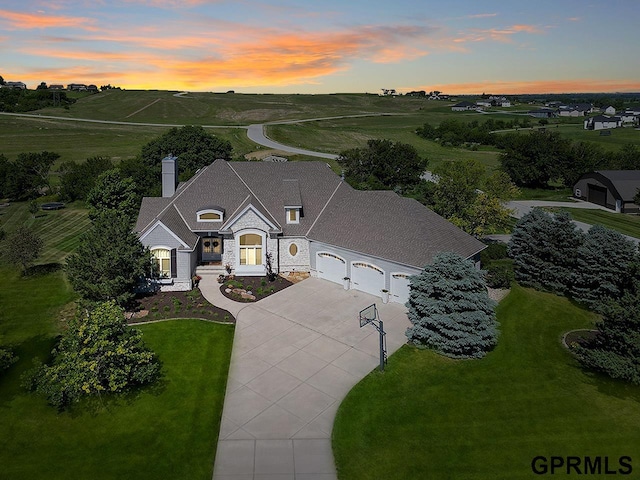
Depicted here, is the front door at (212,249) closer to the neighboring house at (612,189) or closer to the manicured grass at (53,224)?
the manicured grass at (53,224)

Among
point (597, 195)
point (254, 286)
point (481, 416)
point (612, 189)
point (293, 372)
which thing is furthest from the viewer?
point (597, 195)

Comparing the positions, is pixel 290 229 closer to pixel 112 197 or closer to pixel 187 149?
pixel 112 197

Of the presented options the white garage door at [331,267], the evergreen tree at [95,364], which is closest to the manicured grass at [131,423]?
the evergreen tree at [95,364]

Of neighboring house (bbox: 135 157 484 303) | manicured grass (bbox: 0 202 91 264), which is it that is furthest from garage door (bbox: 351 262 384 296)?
manicured grass (bbox: 0 202 91 264)

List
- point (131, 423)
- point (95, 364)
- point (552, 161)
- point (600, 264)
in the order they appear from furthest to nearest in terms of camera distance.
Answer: point (552, 161), point (600, 264), point (95, 364), point (131, 423)

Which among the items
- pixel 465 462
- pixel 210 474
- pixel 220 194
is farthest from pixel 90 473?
pixel 220 194

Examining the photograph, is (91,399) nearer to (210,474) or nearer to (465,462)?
(210,474)

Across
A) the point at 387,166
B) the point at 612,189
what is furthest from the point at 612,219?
the point at 387,166
